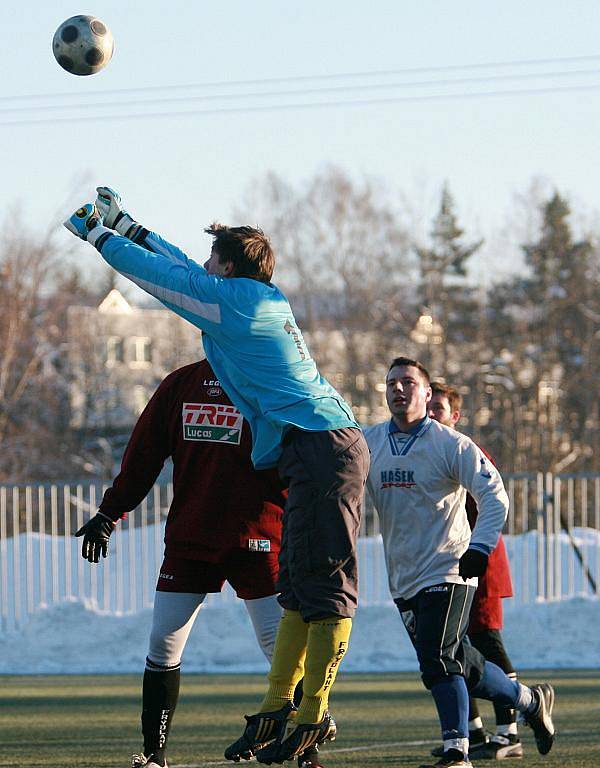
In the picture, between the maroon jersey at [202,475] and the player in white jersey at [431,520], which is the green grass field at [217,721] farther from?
the maroon jersey at [202,475]

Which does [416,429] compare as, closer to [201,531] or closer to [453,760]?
[201,531]

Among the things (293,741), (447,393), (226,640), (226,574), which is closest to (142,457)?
(226,574)

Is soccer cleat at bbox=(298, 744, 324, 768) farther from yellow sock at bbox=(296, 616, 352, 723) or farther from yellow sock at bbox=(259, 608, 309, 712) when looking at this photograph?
yellow sock at bbox=(296, 616, 352, 723)

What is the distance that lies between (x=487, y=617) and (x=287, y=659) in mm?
3022

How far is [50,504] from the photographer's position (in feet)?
58.1

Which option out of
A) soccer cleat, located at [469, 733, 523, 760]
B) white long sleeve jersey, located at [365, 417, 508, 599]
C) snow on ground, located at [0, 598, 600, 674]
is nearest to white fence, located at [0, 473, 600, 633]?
snow on ground, located at [0, 598, 600, 674]

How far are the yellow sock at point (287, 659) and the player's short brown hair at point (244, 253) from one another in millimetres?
1296

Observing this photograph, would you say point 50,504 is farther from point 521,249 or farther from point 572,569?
point 521,249

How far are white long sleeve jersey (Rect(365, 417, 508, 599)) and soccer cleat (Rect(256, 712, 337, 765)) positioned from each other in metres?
1.37

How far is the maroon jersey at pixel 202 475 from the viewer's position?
641cm

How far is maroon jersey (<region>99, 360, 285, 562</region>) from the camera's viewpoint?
21.0 ft

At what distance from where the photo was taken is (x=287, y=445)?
5.61 metres

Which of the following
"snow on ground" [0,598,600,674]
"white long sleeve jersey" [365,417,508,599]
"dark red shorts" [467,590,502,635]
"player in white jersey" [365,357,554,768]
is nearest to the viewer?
"player in white jersey" [365,357,554,768]

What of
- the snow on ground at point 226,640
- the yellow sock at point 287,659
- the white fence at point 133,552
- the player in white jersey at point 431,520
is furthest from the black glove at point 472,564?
the white fence at point 133,552
